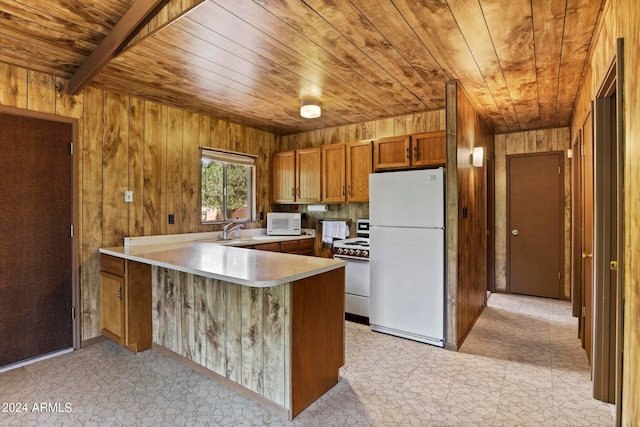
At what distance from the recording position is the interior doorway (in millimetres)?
2605

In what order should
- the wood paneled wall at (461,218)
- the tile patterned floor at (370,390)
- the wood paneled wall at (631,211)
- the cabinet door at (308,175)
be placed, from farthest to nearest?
1. the cabinet door at (308,175)
2. the wood paneled wall at (461,218)
3. the tile patterned floor at (370,390)
4. the wood paneled wall at (631,211)

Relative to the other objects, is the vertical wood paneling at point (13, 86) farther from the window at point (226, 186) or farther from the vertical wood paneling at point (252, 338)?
the vertical wood paneling at point (252, 338)

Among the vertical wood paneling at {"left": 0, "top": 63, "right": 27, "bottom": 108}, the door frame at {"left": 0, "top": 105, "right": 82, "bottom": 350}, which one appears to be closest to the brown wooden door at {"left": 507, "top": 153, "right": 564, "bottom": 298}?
the door frame at {"left": 0, "top": 105, "right": 82, "bottom": 350}

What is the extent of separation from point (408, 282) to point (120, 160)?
3009mm

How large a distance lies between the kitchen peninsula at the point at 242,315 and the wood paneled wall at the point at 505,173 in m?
3.63

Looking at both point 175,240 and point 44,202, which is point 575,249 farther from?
point 44,202

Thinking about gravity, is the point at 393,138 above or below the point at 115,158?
above

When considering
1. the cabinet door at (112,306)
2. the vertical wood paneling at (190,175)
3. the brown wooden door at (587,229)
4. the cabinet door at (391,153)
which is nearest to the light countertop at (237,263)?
the cabinet door at (112,306)

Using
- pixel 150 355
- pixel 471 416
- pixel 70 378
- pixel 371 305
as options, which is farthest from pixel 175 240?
pixel 471 416

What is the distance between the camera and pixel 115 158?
125 inches

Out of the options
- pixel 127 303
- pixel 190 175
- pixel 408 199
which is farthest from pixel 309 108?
pixel 127 303

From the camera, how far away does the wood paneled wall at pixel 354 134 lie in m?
3.87

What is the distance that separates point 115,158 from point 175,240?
39.7 inches

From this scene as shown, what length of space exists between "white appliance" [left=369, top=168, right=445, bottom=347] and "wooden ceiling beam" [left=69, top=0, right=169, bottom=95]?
91.0 inches
